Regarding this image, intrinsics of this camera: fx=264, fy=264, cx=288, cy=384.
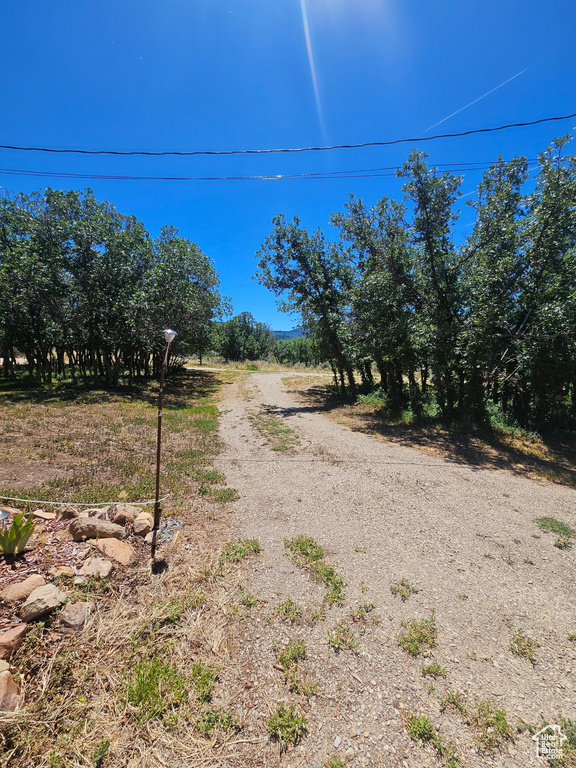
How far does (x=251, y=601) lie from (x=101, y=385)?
69.6 feet

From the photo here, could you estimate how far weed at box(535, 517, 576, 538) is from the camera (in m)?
5.23

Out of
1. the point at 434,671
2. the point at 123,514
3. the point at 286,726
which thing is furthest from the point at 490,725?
the point at 123,514

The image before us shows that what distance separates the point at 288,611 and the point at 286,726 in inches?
43.0

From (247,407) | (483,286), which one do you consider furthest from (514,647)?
(247,407)

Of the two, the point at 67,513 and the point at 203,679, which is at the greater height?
the point at 67,513

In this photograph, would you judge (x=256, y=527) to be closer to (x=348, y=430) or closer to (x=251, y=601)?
(x=251, y=601)

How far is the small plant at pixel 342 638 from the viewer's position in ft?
9.91

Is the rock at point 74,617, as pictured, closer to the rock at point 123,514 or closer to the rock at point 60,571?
the rock at point 60,571

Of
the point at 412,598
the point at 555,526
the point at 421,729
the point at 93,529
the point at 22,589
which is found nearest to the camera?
→ the point at 421,729

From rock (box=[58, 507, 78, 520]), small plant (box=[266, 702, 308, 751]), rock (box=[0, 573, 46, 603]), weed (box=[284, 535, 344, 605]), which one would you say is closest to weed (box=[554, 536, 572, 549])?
weed (box=[284, 535, 344, 605])

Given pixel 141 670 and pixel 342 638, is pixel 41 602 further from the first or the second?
pixel 342 638

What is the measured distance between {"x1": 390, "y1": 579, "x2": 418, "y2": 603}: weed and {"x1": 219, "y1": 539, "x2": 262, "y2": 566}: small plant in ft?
7.00

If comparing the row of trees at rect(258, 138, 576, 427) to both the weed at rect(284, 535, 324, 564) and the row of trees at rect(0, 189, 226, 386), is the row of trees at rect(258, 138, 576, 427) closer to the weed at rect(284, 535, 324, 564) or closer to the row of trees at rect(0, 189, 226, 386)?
the weed at rect(284, 535, 324, 564)

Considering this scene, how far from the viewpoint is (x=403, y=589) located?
3799mm
